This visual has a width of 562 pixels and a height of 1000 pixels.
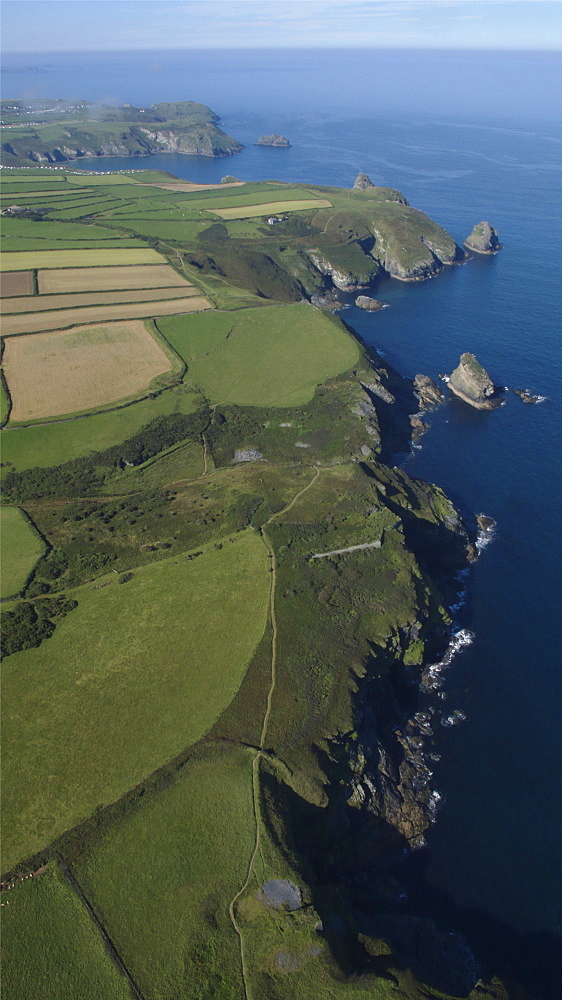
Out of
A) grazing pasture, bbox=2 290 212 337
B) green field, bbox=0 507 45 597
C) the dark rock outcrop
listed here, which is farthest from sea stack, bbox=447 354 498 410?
green field, bbox=0 507 45 597

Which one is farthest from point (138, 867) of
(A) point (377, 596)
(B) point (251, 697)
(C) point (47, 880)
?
(A) point (377, 596)

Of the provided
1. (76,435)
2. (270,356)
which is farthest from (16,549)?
(270,356)

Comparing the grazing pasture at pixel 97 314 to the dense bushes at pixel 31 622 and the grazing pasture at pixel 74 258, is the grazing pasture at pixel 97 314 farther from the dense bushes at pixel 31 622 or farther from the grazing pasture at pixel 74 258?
the dense bushes at pixel 31 622

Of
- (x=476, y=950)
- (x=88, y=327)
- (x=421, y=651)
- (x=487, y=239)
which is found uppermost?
(x=487, y=239)

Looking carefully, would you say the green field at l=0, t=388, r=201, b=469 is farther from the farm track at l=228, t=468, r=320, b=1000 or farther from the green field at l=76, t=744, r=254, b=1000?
the green field at l=76, t=744, r=254, b=1000

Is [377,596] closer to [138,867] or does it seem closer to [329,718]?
[329,718]

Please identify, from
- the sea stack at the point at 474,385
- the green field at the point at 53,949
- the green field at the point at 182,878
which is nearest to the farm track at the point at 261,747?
the green field at the point at 182,878

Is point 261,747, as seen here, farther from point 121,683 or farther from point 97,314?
point 97,314
